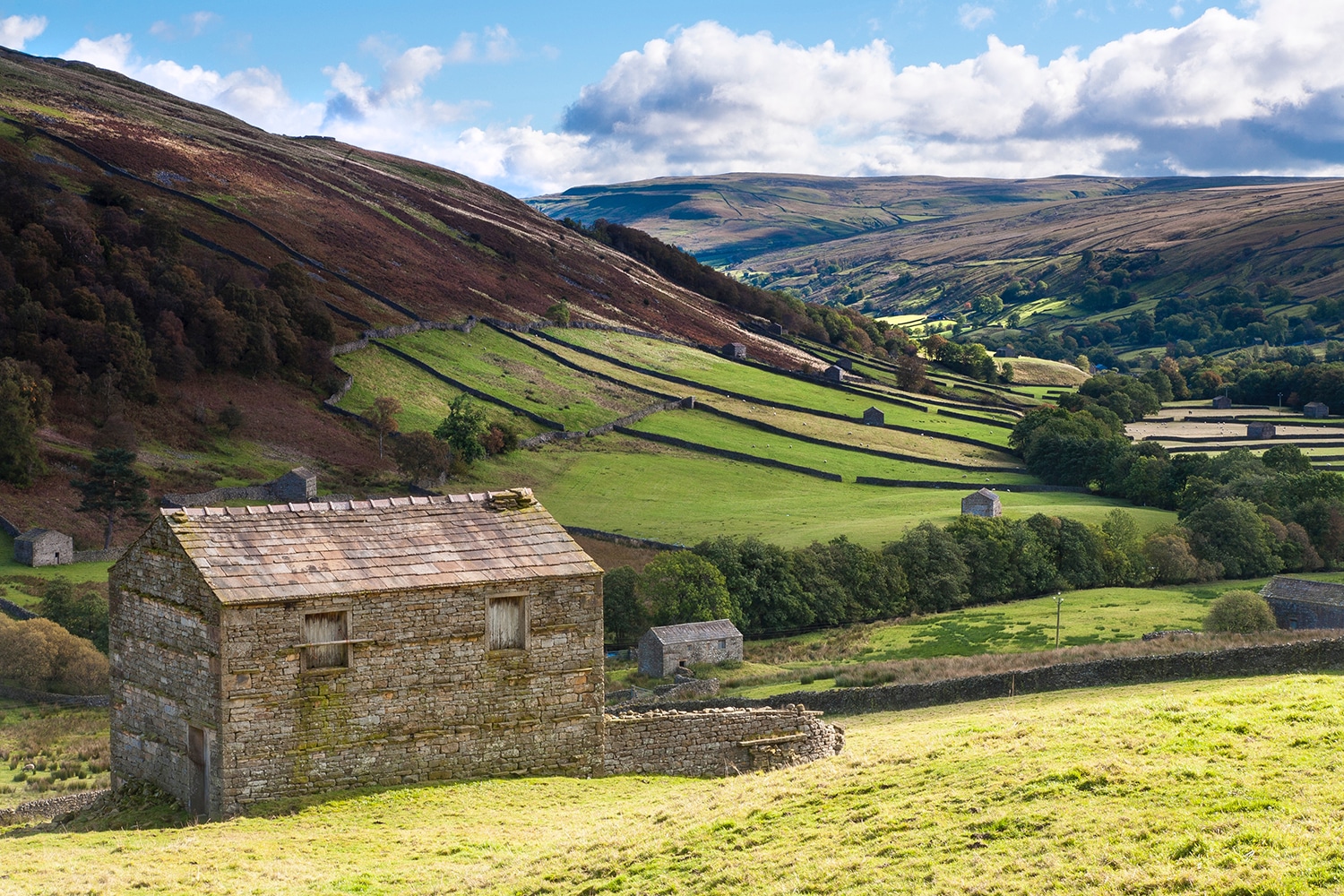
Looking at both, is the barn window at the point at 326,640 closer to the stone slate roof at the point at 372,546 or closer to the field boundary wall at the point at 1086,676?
the stone slate roof at the point at 372,546

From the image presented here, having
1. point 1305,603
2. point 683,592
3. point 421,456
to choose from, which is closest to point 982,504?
point 1305,603

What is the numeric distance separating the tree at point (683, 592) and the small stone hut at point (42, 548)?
2829 centimetres

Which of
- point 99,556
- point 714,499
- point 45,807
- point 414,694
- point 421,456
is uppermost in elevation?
point 421,456

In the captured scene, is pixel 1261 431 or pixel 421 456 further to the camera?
pixel 1261 431

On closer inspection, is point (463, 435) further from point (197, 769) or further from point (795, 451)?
point (197, 769)

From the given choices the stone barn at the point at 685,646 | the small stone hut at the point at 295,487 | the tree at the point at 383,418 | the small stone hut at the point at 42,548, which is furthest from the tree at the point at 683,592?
the tree at the point at 383,418

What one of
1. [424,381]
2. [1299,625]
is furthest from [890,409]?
[1299,625]

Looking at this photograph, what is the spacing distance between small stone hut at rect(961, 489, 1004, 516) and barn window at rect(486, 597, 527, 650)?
6092 cm

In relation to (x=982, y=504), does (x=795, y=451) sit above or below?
above

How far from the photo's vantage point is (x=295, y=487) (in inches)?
2815

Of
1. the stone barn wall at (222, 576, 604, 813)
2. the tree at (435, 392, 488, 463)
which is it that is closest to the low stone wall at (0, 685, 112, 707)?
the stone barn wall at (222, 576, 604, 813)

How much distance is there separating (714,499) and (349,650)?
64175 millimetres

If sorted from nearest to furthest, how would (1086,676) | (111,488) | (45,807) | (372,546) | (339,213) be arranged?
(372,546), (45,807), (1086,676), (111,488), (339,213)

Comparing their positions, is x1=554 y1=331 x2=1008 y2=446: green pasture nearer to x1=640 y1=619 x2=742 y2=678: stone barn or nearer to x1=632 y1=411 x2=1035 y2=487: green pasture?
x1=632 y1=411 x2=1035 y2=487: green pasture
